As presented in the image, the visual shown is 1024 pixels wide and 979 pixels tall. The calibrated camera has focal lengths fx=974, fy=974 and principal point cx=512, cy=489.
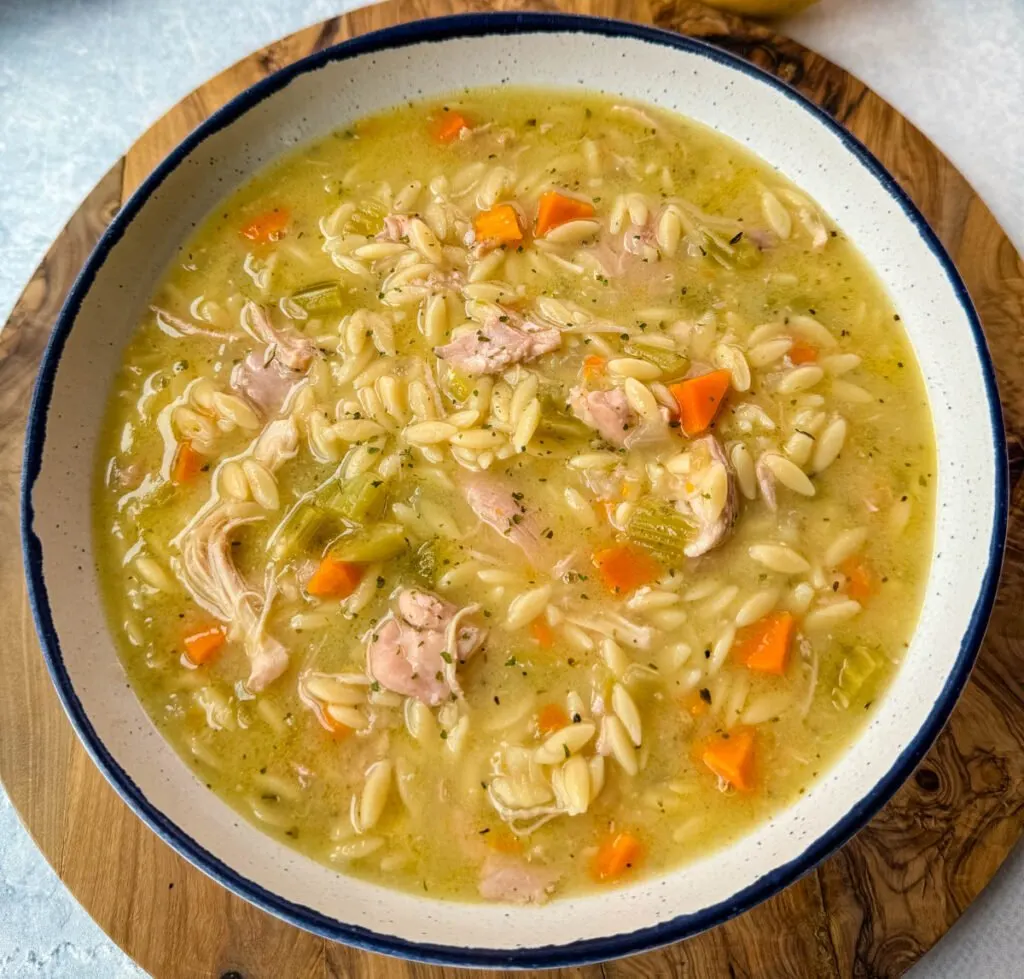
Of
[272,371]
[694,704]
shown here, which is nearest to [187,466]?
[272,371]

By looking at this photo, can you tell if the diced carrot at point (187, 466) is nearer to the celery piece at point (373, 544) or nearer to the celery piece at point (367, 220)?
the celery piece at point (373, 544)

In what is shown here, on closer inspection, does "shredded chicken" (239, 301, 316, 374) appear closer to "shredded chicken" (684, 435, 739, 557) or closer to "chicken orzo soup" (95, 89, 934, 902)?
"chicken orzo soup" (95, 89, 934, 902)

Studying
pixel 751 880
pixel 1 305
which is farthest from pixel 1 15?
pixel 751 880

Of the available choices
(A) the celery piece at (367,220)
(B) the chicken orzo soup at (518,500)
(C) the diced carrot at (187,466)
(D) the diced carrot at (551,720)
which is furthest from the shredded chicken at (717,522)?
(C) the diced carrot at (187,466)

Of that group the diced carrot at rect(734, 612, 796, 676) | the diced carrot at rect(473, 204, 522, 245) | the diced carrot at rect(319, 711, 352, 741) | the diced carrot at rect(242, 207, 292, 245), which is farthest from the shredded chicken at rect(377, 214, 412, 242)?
the diced carrot at rect(734, 612, 796, 676)

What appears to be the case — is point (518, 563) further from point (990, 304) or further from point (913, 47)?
point (913, 47)
